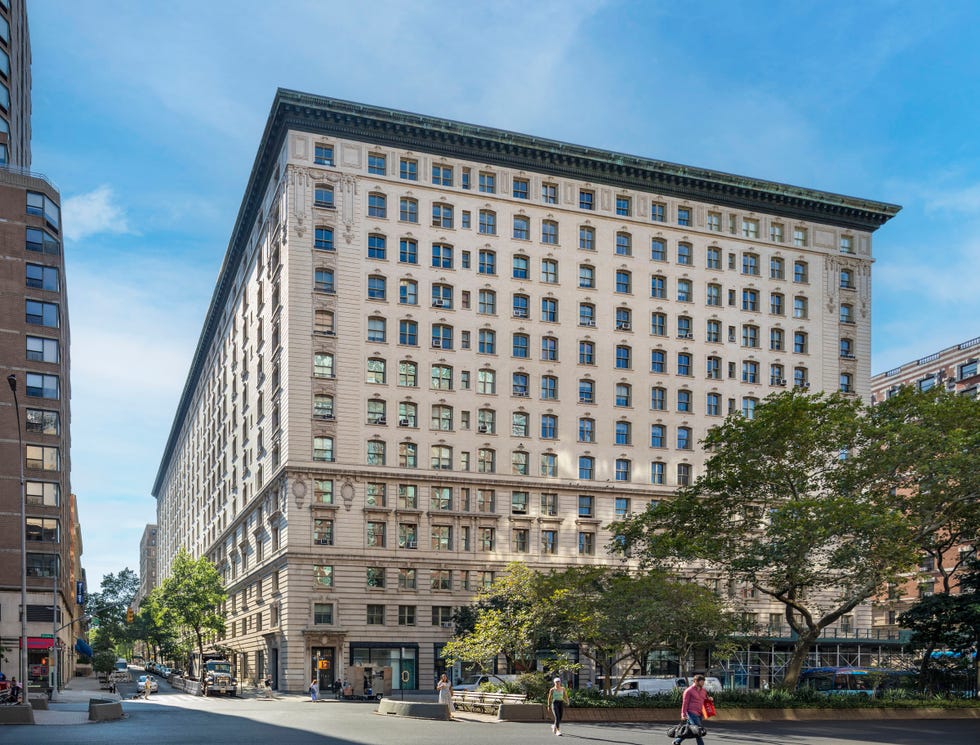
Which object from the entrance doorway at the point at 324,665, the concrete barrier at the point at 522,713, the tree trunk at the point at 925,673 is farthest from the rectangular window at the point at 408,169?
the tree trunk at the point at 925,673

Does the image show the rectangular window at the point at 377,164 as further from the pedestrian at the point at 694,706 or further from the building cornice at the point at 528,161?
the pedestrian at the point at 694,706

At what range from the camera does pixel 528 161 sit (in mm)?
82938

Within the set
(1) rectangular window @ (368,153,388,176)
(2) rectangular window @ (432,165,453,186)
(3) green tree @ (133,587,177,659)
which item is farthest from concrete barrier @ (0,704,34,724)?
(3) green tree @ (133,587,177,659)

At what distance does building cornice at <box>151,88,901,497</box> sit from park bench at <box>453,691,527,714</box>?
43.8m

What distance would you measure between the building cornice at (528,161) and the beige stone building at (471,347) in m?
0.19

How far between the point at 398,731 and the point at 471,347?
47.0m

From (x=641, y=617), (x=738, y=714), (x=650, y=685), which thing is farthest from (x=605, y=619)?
(x=650, y=685)

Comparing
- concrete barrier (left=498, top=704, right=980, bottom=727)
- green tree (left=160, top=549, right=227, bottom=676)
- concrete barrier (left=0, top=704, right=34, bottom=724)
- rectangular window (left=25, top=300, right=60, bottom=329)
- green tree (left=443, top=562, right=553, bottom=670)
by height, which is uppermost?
rectangular window (left=25, top=300, right=60, bottom=329)

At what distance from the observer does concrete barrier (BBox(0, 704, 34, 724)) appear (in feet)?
130

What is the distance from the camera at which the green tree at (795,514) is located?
46.7 meters

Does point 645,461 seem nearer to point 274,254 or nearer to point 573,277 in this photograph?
point 573,277

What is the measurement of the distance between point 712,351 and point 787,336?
24.3 feet

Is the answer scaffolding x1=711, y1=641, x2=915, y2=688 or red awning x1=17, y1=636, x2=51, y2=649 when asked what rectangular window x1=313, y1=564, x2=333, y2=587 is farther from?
scaffolding x1=711, y1=641, x2=915, y2=688

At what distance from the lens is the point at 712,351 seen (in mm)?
87125
